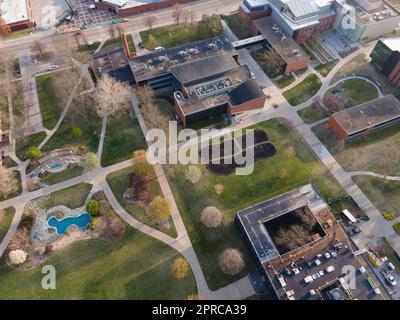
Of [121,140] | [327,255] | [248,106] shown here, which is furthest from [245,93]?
[327,255]

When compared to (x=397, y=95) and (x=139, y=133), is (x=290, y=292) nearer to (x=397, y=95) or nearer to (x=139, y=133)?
(x=139, y=133)

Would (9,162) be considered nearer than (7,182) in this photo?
No

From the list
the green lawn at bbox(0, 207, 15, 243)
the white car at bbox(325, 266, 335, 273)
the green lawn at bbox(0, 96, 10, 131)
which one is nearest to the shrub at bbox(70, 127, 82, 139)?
the green lawn at bbox(0, 96, 10, 131)

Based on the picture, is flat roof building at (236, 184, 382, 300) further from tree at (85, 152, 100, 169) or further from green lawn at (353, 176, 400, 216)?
tree at (85, 152, 100, 169)

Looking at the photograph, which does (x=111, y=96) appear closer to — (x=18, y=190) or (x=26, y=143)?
(x=26, y=143)

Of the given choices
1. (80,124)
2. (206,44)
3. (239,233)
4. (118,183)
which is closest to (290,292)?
(239,233)

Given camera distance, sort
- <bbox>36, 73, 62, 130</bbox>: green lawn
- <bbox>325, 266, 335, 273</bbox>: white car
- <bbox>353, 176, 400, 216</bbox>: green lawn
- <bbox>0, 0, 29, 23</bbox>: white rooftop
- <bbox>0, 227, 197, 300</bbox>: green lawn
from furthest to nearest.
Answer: <bbox>0, 0, 29, 23</bbox>: white rooftop < <bbox>36, 73, 62, 130</bbox>: green lawn < <bbox>353, 176, 400, 216</bbox>: green lawn < <bbox>0, 227, 197, 300</bbox>: green lawn < <bbox>325, 266, 335, 273</bbox>: white car
